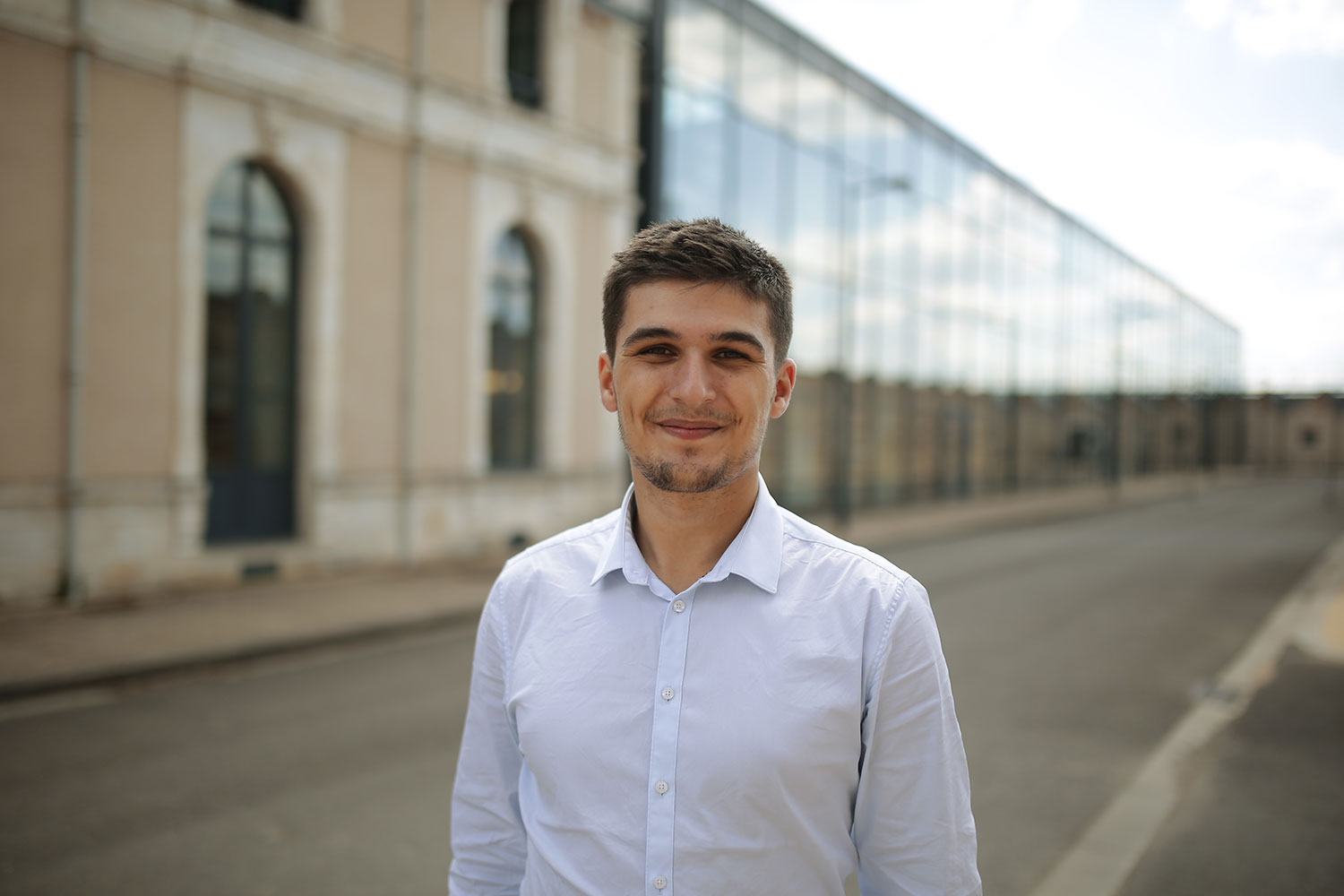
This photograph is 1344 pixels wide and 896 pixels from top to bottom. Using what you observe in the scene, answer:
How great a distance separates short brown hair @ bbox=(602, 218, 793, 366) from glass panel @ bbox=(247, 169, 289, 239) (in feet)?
40.3

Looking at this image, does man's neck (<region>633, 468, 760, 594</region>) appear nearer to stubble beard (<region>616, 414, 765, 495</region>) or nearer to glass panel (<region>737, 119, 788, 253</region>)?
stubble beard (<region>616, 414, 765, 495</region>)

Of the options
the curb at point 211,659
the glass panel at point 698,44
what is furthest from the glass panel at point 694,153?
the curb at point 211,659

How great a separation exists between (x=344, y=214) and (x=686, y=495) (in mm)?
12801

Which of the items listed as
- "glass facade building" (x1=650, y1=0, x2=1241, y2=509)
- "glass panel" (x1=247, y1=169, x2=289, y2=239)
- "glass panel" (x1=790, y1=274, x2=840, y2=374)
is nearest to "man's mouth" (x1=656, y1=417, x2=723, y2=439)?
"glass facade building" (x1=650, y1=0, x2=1241, y2=509)

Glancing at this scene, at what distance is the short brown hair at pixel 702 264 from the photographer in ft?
5.50

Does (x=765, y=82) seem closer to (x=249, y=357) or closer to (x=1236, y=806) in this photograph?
(x=249, y=357)

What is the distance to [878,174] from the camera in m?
26.9

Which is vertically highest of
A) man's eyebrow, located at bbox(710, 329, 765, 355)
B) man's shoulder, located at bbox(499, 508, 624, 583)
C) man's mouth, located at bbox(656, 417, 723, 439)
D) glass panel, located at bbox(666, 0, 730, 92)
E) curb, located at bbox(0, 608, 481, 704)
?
glass panel, located at bbox(666, 0, 730, 92)

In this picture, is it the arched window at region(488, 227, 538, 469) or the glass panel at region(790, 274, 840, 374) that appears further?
the glass panel at region(790, 274, 840, 374)

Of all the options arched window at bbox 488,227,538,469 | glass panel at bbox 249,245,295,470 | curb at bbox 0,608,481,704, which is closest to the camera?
curb at bbox 0,608,481,704

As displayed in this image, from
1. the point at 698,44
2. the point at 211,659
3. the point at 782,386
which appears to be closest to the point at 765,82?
the point at 698,44

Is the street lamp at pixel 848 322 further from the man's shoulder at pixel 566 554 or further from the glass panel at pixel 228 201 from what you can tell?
the man's shoulder at pixel 566 554

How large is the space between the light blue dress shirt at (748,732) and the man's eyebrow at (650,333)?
37 cm

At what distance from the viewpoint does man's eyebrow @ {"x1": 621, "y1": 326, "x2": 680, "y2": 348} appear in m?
1.70
